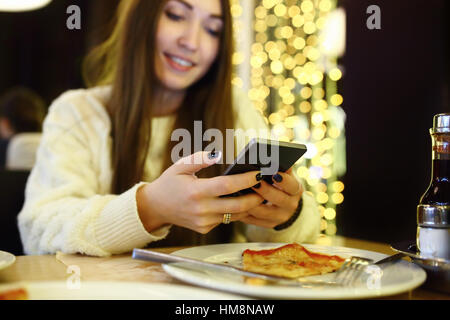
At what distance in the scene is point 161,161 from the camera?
1253 mm

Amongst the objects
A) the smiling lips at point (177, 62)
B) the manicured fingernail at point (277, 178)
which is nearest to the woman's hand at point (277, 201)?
the manicured fingernail at point (277, 178)

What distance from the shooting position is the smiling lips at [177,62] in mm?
1235

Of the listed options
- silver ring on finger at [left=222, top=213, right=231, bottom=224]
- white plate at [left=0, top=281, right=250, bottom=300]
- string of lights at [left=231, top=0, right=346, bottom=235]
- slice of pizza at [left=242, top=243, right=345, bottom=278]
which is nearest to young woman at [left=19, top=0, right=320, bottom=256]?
silver ring on finger at [left=222, top=213, right=231, bottom=224]

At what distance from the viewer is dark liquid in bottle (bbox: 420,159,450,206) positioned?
0.58 metres

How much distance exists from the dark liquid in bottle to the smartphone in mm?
193

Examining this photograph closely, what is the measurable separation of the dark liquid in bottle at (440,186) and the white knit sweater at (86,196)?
0.38 m

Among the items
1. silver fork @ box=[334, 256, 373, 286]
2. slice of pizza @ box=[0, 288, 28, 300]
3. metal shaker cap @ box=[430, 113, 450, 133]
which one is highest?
metal shaker cap @ box=[430, 113, 450, 133]

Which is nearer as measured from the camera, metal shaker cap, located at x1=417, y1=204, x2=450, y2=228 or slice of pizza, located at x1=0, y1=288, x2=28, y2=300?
slice of pizza, located at x1=0, y1=288, x2=28, y2=300

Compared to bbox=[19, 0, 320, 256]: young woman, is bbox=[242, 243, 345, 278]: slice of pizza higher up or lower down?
lower down

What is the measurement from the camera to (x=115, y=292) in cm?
45

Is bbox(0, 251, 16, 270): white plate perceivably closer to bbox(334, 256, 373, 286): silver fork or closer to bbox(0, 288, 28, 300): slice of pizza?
bbox(0, 288, 28, 300): slice of pizza

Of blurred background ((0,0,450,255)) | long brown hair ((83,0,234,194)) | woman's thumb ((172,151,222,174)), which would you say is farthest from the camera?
blurred background ((0,0,450,255))
